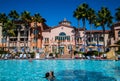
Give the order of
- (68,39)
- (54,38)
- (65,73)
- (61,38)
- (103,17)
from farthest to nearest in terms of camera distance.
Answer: (54,38)
(61,38)
(68,39)
(103,17)
(65,73)

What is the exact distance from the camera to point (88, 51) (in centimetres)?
5459

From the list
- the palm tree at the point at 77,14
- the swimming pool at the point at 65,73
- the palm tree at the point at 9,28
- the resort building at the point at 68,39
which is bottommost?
the swimming pool at the point at 65,73

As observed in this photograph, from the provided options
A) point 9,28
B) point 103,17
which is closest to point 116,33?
point 103,17

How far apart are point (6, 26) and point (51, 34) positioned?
12761 millimetres

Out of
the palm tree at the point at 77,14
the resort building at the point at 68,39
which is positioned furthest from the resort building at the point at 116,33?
the palm tree at the point at 77,14

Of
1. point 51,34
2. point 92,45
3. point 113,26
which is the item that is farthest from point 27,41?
point 113,26

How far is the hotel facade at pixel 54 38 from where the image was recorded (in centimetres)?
6166

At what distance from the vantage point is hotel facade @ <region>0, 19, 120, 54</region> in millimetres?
61656

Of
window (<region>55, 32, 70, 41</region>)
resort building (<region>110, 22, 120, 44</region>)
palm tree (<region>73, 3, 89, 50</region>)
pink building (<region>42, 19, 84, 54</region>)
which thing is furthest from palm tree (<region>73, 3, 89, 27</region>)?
resort building (<region>110, 22, 120, 44</region>)

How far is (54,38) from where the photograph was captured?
63.3m

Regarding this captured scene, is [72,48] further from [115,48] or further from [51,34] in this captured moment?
[115,48]

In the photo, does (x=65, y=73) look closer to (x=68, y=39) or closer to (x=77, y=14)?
(x=77, y=14)

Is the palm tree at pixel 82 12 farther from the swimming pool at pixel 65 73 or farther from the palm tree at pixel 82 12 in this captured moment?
the swimming pool at pixel 65 73

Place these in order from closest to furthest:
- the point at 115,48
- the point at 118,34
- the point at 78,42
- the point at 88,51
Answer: the point at 115,48 → the point at 88,51 → the point at 118,34 → the point at 78,42
